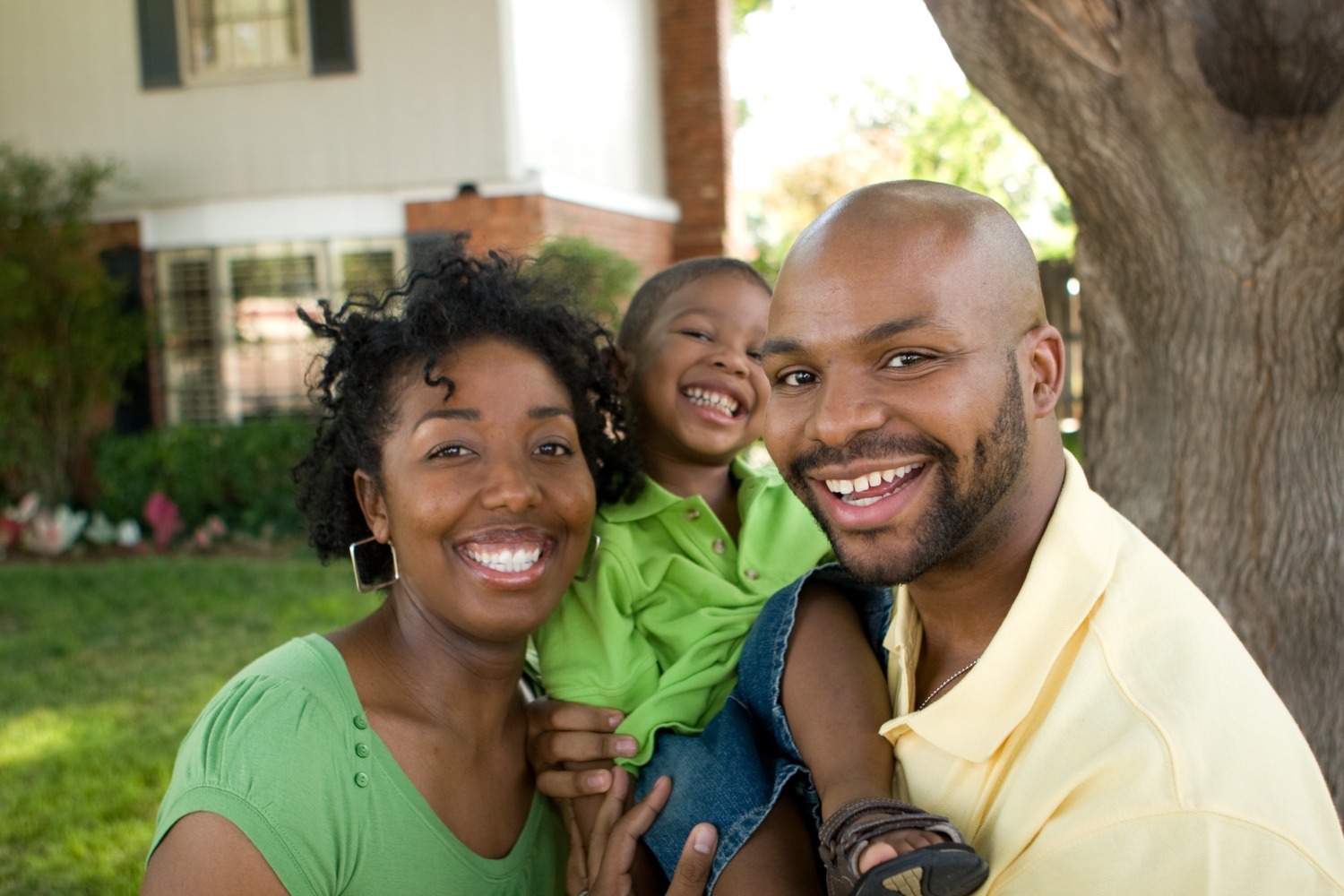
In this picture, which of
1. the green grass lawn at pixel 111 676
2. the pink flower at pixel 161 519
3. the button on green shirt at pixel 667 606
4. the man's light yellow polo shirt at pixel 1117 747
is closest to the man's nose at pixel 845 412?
the man's light yellow polo shirt at pixel 1117 747

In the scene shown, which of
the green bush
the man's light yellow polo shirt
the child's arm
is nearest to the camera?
the man's light yellow polo shirt

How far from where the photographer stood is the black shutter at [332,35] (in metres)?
11.4

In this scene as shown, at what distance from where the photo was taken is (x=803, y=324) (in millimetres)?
2029

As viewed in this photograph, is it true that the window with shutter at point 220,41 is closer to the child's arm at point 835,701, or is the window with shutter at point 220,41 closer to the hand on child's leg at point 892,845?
the child's arm at point 835,701

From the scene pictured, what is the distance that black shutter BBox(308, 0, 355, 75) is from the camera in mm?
11445

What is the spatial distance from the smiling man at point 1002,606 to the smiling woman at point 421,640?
24.0 inches

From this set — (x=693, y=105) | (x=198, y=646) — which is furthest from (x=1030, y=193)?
(x=198, y=646)

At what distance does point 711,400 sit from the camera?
3.23 metres

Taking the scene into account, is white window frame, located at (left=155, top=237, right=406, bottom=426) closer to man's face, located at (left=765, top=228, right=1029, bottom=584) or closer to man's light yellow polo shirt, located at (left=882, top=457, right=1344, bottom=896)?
man's face, located at (left=765, top=228, right=1029, bottom=584)

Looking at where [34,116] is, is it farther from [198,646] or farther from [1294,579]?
[1294,579]

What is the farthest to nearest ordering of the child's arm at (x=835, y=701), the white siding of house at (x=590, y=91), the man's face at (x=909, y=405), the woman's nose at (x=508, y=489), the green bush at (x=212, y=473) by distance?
the white siding of house at (x=590, y=91) → the green bush at (x=212, y=473) → the woman's nose at (x=508, y=489) → the child's arm at (x=835, y=701) → the man's face at (x=909, y=405)

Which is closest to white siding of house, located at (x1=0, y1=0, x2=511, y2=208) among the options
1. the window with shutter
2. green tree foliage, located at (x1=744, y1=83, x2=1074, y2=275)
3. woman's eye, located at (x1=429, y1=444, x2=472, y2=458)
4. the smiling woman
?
the window with shutter

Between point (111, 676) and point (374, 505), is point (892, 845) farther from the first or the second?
point (111, 676)

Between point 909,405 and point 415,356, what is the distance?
44.4 inches
